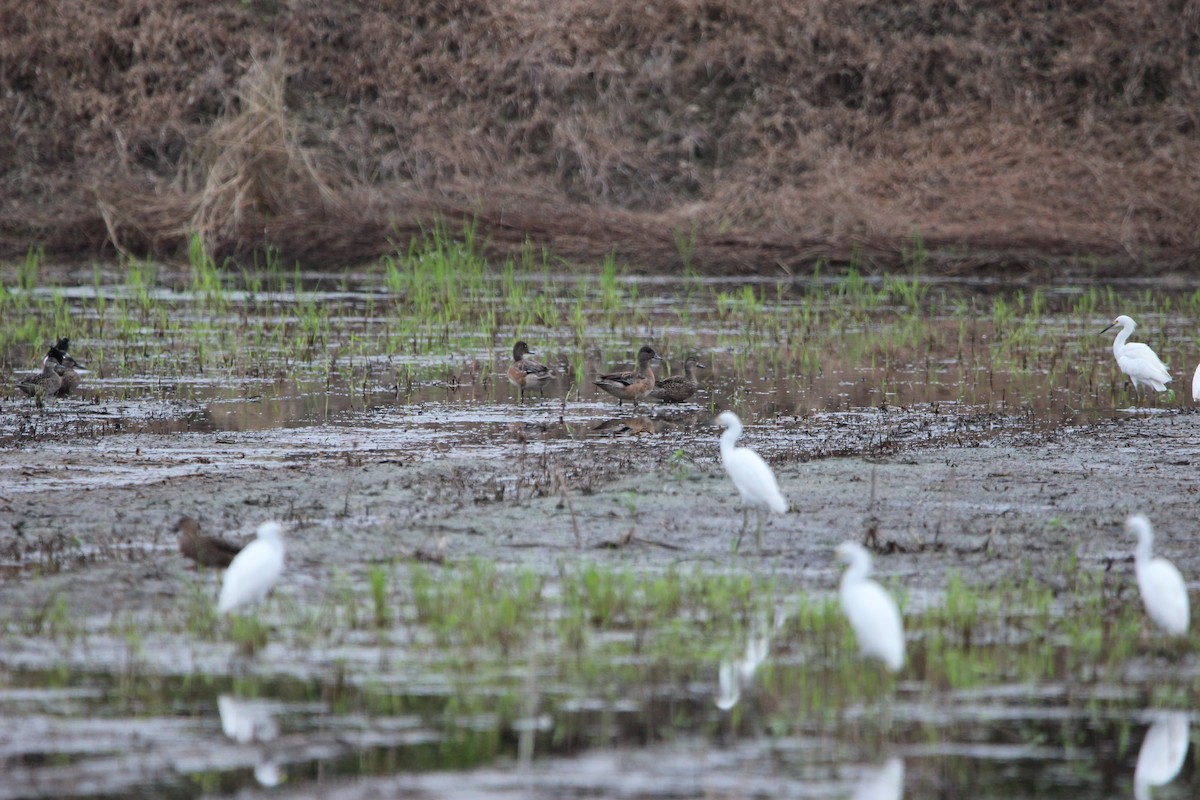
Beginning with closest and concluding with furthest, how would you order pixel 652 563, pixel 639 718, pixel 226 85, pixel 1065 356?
1. pixel 639 718
2. pixel 652 563
3. pixel 1065 356
4. pixel 226 85

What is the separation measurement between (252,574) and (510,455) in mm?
4032

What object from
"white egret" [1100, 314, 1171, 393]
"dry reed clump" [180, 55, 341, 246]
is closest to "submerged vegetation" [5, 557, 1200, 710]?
"white egret" [1100, 314, 1171, 393]

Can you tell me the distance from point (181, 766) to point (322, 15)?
26.3m

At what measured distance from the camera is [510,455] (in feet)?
31.9

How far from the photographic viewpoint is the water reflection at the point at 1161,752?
4.61 meters

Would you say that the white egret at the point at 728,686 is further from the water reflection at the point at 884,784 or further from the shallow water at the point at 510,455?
the water reflection at the point at 884,784

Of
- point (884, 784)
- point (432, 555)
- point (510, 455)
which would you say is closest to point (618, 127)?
point (510, 455)

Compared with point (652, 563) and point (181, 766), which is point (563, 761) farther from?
point (652, 563)

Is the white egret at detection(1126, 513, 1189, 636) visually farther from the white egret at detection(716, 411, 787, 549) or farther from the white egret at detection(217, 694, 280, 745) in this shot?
the white egret at detection(217, 694, 280, 745)

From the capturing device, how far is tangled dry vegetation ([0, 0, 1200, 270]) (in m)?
22.4

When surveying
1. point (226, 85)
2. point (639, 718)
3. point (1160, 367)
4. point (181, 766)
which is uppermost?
point (226, 85)

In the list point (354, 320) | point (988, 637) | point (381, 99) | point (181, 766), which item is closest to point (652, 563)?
point (988, 637)

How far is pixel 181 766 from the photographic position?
179 inches

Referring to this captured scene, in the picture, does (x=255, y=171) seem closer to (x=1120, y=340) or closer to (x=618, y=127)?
(x=618, y=127)
